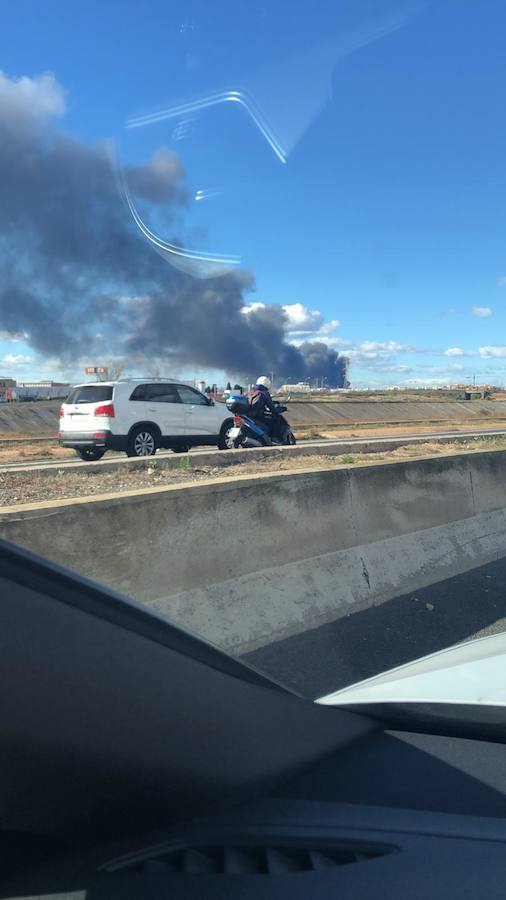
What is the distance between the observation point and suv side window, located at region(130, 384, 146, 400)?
17.9 meters

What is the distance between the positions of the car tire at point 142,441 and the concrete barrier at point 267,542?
34.5 feet

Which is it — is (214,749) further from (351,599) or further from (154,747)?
(351,599)

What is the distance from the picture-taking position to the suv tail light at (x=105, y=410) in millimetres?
17234

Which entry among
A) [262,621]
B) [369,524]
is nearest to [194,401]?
[369,524]

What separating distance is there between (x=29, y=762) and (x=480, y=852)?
107 cm

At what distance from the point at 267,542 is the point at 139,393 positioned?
1256 centimetres

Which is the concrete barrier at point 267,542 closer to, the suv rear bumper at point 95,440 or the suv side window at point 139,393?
the suv rear bumper at point 95,440

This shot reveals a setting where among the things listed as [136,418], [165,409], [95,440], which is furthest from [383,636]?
[165,409]

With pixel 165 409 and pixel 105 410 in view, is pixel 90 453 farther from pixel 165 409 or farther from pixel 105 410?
pixel 165 409

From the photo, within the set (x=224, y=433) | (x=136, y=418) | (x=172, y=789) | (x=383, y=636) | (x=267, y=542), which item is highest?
(x=136, y=418)

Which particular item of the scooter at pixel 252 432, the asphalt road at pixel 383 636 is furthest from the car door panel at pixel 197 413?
the asphalt road at pixel 383 636

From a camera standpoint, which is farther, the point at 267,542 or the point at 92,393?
the point at 92,393

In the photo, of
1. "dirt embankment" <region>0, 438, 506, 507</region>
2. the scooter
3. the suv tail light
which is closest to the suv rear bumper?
the suv tail light

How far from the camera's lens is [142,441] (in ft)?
59.1
